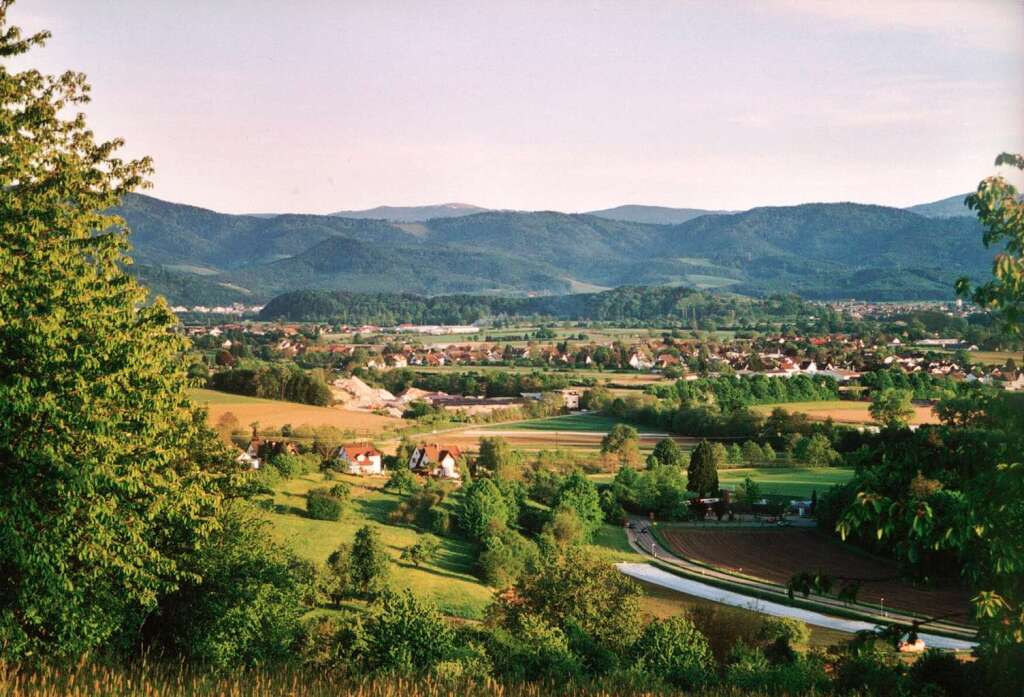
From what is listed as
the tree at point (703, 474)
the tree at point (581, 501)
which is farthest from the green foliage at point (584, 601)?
the tree at point (703, 474)

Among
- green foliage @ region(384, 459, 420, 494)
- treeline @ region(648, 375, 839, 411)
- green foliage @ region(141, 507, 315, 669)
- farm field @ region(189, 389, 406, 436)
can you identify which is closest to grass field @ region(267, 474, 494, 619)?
green foliage @ region(384, 459, 420, 494)

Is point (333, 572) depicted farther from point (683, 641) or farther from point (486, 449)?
point (486, 449)

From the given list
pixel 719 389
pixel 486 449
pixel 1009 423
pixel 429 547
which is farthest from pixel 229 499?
pixel 719 389

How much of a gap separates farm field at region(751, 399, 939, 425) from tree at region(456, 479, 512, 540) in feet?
82.2

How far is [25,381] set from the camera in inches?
308

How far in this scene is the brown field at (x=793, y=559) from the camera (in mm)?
26328

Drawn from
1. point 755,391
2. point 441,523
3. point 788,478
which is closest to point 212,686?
point 441,523

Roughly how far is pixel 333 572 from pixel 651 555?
12.3 metres

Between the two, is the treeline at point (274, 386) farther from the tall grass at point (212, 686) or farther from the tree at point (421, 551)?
the tall grass at point (212, 686)

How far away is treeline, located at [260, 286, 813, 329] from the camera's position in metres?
163

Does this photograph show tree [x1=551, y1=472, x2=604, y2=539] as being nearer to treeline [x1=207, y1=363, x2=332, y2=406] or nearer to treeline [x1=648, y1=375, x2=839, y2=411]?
treeline [x1=648, y1=375, x2=839, y2=411]

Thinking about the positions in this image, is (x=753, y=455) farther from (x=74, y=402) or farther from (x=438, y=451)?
(x=74, y=402)

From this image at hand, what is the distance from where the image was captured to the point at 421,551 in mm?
27984

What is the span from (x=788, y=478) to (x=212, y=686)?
3979cm
